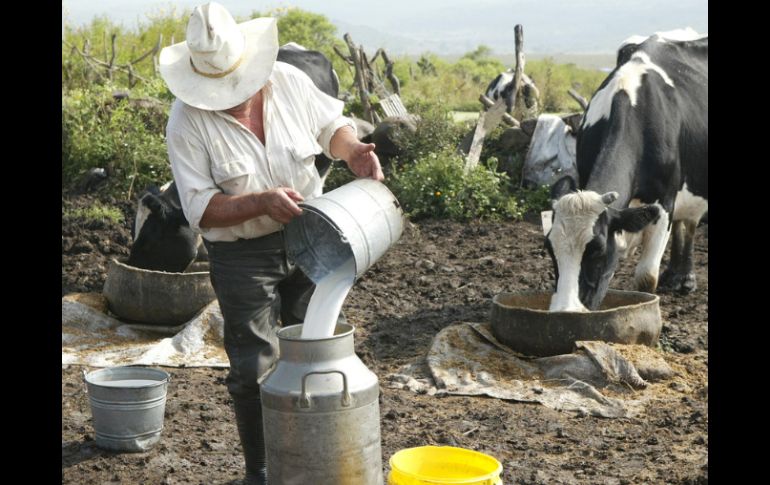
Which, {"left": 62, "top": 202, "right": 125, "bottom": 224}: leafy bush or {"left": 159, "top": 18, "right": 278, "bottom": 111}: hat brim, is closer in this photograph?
{"left": 159, "top": 18, "right": 278, "bottom": 111}: hat brim

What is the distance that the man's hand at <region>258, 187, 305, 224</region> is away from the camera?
3.49 meters

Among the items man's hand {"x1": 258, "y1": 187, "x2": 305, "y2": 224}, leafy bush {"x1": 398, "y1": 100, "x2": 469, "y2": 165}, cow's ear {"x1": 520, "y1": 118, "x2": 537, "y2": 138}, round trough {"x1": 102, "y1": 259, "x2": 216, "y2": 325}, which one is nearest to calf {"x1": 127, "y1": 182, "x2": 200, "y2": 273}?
round trough {"x1": 102, "y1": 259, "x2": 216, "y2": 325}

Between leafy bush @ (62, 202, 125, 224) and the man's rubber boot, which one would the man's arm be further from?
leafy bush @ (62, 202, 125, 224)

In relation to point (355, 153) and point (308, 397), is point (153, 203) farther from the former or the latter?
point (308, 397)

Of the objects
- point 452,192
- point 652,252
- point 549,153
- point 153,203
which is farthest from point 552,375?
point 549,153

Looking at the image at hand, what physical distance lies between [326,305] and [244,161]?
2.10ft

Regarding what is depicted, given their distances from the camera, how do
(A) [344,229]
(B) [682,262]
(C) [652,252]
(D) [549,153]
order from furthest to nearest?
(D) [549,153]
(B) [682,262]
(C) [652,252]
(A) [344,229]

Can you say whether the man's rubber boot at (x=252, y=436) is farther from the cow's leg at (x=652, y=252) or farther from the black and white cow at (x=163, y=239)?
the cow's leg at (x=652, y=252)

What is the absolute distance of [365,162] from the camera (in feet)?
12.8

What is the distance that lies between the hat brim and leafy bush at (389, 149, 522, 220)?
5783 mm

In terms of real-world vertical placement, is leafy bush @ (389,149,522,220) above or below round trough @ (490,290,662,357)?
above

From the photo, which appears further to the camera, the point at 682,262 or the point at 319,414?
the point at 682,262

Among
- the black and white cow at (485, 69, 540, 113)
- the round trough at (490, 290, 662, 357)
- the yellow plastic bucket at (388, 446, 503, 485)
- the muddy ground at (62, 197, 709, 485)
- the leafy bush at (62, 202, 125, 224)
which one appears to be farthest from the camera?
the black and white cow at (485, 69, 540, 113)

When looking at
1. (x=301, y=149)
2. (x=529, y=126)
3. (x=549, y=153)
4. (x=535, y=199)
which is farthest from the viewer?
(x=529, y=126)
